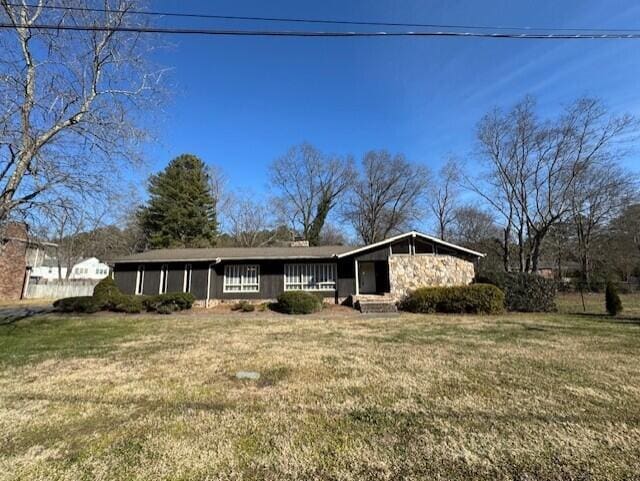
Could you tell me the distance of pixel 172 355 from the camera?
664 cm

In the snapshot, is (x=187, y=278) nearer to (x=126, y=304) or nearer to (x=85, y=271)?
(x=126, y=304)

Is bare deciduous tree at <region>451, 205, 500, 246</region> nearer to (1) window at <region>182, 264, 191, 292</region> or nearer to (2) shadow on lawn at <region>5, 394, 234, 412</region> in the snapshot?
(1) window at <region>182, 264, 191, 292</region>

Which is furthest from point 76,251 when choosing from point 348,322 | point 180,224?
point 348,322

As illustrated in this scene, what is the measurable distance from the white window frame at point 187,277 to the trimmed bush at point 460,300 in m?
12.0

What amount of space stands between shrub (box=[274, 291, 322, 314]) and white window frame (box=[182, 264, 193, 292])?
5.79 meters

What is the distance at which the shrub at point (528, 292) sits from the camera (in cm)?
1444

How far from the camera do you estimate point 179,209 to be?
97.5ft

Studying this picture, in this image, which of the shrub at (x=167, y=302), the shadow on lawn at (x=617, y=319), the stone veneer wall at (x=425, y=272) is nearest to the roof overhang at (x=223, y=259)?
the shrub at (x=167, y=302)

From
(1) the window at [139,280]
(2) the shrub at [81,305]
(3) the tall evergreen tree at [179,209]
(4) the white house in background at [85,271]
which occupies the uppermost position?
(3) the tall evergreen tree at [179,209]

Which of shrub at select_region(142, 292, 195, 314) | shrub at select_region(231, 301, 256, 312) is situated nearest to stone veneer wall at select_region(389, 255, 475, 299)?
shrub at select_region(231, 301, 256, 312)

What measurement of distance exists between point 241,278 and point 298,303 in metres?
4.88

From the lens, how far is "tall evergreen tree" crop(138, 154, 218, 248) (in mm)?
29828

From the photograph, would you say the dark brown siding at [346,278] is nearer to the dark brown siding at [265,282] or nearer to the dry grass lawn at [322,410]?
the dark brown siding at [265,282]

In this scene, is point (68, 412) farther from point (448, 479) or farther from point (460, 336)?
point (460, 336)
